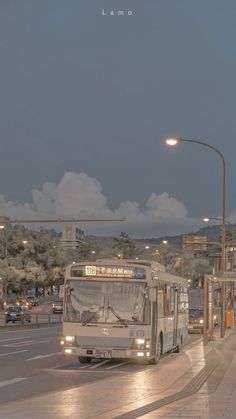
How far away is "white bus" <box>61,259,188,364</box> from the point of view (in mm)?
22094

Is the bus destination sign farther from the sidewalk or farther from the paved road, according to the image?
the sidewalk

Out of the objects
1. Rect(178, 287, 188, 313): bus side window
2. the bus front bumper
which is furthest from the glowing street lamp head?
the bus front bumper

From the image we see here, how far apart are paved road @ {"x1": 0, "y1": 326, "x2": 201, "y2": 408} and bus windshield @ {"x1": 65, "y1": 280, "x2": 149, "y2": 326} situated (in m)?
1.47

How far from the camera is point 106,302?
74.3ft

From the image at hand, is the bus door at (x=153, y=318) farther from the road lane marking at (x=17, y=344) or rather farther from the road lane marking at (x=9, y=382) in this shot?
the road lane marking at (x=17, y=344)

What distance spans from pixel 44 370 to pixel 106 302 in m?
2.65

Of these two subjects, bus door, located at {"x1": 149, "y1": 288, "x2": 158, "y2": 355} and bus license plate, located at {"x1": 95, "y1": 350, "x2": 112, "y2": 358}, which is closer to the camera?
bus license plate, located at {"x1": 95, "y1": 350, "x2": 112, "y2": 358}

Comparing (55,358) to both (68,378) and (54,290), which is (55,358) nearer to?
(68,378)

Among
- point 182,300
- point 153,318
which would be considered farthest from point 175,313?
point 153,318

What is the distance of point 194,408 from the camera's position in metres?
13.0

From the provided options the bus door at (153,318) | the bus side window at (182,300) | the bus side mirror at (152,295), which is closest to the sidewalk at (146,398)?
the bus door at (153,318)

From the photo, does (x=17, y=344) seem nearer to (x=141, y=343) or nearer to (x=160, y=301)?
(x=160, y=301)

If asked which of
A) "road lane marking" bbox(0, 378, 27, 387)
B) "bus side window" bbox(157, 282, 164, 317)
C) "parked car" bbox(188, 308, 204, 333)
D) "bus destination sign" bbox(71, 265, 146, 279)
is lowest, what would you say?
"road lane marking" bbox(0, 378, 27, 387)

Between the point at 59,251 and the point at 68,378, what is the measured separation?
9824 cm
